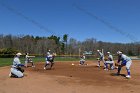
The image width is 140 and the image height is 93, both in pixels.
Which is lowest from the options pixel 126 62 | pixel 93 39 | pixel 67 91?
pixel 67 91

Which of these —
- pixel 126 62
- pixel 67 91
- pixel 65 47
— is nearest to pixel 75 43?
pixel 65 47

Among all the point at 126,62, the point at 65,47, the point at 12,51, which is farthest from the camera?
the point at 65,47

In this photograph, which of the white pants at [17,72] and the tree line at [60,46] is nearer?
the white pants at [17,72]

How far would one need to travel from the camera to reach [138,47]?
92500mm

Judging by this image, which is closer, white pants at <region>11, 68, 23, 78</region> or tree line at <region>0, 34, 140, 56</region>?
white pants at <region>11, 68, 23, 78</region>

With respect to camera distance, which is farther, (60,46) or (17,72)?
(60,46)

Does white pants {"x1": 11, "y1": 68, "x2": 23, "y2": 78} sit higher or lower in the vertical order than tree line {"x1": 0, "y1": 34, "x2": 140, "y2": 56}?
lower

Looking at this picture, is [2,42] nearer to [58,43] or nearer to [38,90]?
[58,43]

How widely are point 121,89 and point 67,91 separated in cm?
237

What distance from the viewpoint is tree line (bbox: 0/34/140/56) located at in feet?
302

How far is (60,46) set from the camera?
10056cm

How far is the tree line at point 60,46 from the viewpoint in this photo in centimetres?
9212

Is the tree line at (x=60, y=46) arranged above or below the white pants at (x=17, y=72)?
above

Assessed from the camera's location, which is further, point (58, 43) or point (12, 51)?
point (58, 43)
